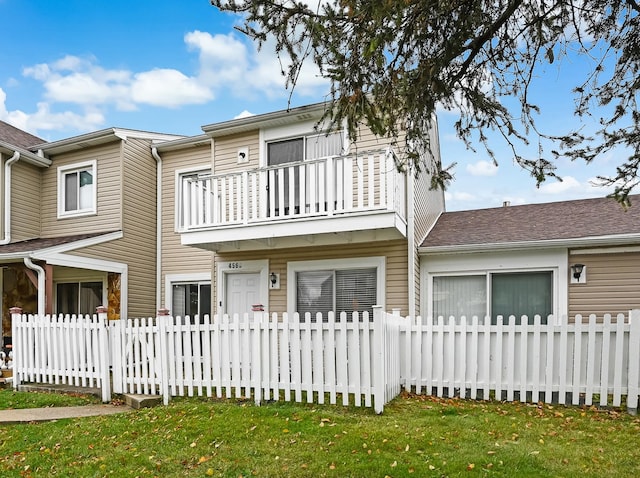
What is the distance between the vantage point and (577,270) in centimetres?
923

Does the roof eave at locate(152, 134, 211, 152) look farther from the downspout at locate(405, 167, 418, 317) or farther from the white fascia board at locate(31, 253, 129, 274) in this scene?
the downspout at locate(405, 167, 418, 317)

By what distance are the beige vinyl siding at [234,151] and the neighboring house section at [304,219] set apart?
24 mm

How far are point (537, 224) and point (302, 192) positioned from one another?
17.8 ft

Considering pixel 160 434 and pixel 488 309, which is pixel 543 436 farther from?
pixel 488 309

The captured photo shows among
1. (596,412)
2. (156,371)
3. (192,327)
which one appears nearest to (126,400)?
(156,371)

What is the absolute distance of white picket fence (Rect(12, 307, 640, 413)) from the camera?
636cm

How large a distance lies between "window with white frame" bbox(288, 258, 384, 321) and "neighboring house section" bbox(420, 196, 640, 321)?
1136 mm

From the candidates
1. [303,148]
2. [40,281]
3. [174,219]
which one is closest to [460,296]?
[303,148]

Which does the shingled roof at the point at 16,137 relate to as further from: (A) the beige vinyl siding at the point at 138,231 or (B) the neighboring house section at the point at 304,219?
(B) the neighboring house section at the point at 304,219

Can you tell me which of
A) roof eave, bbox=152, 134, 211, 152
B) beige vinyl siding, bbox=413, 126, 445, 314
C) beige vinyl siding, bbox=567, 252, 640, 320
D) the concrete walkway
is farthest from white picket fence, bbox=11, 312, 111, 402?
beige vinyl siding, bbox=567, 252, 640, 320

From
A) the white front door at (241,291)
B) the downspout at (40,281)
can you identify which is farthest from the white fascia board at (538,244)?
the downspout at (40,281)

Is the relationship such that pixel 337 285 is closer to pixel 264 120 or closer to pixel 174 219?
pixel 264 120

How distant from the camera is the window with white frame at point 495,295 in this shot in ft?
31.4

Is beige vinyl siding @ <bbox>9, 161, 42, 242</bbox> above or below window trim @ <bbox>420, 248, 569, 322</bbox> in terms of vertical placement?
above
